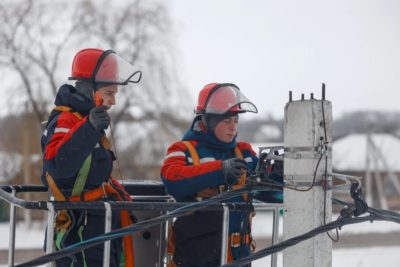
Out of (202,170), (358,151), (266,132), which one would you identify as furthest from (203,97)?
(266,132)

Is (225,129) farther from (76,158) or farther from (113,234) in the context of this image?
(113,234)

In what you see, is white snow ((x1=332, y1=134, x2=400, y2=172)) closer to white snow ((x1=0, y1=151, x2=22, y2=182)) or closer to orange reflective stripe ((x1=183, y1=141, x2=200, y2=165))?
white snow ((x1=0, y1=151, x2=22, y2=182))

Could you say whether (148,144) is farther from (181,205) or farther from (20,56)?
(181,205)

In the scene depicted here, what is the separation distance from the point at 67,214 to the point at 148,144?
16.4 m

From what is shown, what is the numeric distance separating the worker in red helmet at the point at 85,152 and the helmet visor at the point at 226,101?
51 centimetres

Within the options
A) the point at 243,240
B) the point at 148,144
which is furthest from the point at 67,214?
the point at 148,144

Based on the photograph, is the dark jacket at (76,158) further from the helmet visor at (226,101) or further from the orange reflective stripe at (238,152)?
the orange reflective stripe at (238,152)

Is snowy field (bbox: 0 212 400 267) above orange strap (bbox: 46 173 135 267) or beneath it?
beneath

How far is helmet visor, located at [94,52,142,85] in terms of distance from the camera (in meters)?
3.50

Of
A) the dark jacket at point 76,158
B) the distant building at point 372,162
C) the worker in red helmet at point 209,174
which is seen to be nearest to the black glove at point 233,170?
the worker in red helmet at point 209,174

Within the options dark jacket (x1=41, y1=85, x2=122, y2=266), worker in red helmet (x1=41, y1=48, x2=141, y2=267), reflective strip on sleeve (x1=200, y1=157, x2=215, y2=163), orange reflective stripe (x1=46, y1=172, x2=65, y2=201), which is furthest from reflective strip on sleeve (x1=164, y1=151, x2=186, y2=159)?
orange reflective stripe (x1=46, y1=172, x2=65, y2=201)

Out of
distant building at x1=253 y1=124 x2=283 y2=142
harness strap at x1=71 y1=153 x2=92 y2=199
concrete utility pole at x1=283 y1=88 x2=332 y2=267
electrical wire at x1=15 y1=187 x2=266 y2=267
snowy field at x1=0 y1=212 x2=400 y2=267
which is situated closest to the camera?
electrical wire at x1=15 y1=187 x2=266 y2=267

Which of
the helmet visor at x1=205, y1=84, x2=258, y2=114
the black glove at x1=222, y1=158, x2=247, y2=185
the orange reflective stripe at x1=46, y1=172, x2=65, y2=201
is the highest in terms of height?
the helmet visor at x1=205, y1=84, x2=258, y2=114

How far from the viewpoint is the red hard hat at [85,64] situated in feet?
11.5
